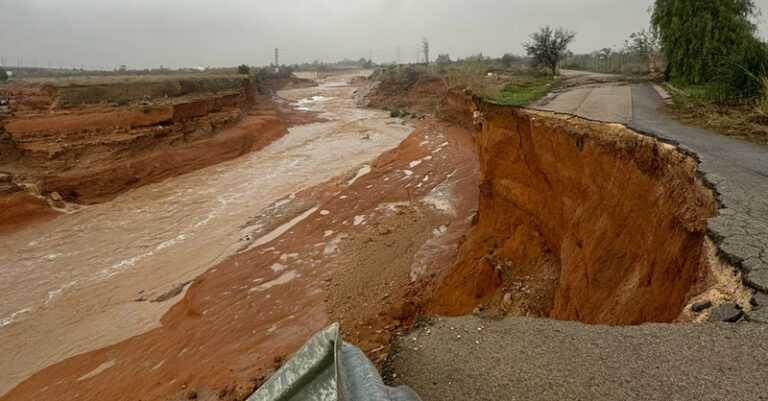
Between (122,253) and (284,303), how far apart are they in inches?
273

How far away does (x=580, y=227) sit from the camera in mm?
6641

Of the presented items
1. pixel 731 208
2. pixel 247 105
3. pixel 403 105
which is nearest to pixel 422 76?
pixel 403 105

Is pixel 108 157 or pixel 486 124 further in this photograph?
pixel 108 157

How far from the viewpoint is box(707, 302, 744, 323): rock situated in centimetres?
251

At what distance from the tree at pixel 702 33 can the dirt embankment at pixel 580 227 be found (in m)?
7.54

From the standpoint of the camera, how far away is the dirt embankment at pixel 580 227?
4.14 meters

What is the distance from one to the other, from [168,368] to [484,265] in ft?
20.6

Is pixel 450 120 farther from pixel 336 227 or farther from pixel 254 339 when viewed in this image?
pixel 254 339

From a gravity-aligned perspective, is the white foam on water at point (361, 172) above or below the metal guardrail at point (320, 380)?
below

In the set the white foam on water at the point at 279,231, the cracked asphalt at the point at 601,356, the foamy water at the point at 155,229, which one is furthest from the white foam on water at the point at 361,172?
the cracked asphalt at the point at 601,356

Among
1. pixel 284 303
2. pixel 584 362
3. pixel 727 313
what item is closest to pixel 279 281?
pixel 284 303

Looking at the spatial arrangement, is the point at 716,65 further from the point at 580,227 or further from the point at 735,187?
the point at 735,187

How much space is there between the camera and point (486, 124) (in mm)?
11070

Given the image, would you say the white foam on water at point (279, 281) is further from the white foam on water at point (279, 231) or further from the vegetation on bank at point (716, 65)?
the vegetation on bank at point (716, 65)
